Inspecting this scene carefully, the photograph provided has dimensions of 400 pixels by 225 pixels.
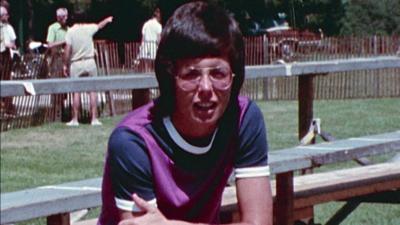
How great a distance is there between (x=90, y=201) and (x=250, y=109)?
87cm

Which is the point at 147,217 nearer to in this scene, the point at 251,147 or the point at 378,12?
the point at 251,147

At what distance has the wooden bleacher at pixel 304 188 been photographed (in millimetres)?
3400

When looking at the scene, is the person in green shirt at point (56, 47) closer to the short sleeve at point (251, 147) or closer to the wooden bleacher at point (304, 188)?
the wooden bleacher at point (304, 188)

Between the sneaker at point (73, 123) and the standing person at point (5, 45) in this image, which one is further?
the standing person at point (5, 45)

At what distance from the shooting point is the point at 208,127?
9.04 ft

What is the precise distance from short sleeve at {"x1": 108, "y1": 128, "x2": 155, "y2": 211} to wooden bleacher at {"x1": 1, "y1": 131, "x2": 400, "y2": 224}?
67 cm

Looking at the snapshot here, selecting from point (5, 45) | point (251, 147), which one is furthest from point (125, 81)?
point (5, 45)

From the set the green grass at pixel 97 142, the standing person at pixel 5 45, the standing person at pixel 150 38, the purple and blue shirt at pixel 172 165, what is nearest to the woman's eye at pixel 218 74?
the purple and blue shirt at pixel 172 165

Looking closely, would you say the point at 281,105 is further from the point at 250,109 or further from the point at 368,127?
the point at 250,109

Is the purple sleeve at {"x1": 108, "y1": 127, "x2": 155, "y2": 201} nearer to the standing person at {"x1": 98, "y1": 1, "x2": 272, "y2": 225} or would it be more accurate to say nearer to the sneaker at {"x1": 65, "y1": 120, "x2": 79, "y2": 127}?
the standing person at {"x1": 98, "y1": 1, "x2": 272, "y2": 225}

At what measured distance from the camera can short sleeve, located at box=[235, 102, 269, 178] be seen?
290cm

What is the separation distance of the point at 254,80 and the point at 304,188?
324 inches

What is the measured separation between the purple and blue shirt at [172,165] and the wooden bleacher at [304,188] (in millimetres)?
582

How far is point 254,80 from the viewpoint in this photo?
45.2 ft
